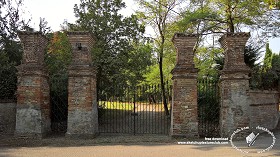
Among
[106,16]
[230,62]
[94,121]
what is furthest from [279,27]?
[94,121]

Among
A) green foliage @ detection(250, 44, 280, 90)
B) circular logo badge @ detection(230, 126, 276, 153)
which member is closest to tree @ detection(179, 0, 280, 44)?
green foliage @ detection(250, 44, 280, 90)

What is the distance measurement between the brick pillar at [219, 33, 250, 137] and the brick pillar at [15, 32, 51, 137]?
24.0ft

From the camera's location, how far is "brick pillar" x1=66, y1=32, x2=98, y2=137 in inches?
469

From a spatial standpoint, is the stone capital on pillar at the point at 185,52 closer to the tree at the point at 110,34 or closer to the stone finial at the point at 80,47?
the stone finial at the point at 80,47

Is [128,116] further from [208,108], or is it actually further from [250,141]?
[250,141]

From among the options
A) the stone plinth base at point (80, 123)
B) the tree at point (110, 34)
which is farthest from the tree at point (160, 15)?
the stone plinth base at point (80, 123)

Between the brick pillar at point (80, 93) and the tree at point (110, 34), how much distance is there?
17.4 ft

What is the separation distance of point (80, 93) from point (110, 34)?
23.1ft

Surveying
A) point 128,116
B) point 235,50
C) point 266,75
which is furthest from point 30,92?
point 266,75

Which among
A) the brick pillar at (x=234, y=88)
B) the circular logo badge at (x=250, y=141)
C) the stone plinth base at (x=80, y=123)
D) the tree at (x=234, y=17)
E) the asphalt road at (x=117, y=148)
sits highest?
the tree at (x=234, y=17)

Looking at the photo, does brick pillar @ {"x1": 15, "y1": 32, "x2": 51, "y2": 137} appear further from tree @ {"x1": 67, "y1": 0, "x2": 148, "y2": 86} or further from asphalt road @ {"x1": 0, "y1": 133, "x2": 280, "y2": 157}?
tree @ {"x1": 67, "y1": 0, "x2": 148, "y2": 86}

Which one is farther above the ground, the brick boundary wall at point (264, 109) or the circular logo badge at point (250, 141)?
the brick boundary wall at point (264, 109)

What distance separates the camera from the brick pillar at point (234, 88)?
38.3 ft

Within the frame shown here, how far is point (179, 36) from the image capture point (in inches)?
469
